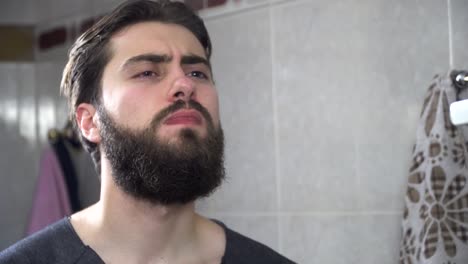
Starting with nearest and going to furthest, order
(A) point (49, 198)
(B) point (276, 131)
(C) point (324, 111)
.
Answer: (C) point (324, 111)
(B) point (276, 131)
(A) point (49, 198)

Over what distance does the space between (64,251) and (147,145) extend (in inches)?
11.0

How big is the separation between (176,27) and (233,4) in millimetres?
489

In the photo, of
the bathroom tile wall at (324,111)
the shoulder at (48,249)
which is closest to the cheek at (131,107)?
the shoulder at (48,249)

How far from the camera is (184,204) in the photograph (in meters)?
1.42

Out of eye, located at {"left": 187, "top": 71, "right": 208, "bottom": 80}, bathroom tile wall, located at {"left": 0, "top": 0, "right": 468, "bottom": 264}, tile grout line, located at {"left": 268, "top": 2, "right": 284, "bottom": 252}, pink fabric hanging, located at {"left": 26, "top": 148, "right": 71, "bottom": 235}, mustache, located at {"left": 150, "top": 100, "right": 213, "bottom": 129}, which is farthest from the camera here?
pink fabric hanging, located at {"left": 26, "top": 148, "right": 71, "bottom": 235}

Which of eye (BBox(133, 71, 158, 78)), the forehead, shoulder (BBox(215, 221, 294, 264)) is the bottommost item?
shoulder (BBox(215, 221, 294, 264))

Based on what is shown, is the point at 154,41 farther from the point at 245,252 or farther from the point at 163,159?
the point at 245,252

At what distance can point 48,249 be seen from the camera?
1384 millimetres

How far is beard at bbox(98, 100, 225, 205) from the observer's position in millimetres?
1335

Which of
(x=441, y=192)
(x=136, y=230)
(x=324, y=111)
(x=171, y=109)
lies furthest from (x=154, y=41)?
(x=441, y=192)

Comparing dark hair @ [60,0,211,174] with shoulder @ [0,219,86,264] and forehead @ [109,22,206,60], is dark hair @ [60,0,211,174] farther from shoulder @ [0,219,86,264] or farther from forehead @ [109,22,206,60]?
shoulder @ [0,219,86,264]

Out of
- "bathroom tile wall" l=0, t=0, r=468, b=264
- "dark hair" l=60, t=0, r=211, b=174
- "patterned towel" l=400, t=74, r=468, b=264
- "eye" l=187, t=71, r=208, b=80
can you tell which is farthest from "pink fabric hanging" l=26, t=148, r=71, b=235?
"patterned towel" l=400, t=74, r=468, b=264

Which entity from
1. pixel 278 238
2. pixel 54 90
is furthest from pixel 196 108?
pixel 54 90

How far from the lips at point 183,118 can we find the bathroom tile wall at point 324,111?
1.54ft
